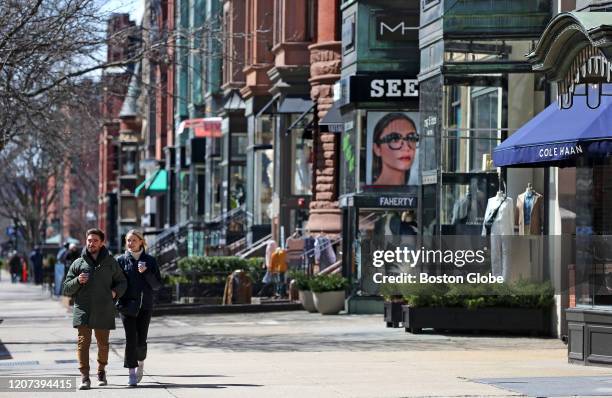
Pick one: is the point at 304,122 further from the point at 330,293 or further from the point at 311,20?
the point at 330,293

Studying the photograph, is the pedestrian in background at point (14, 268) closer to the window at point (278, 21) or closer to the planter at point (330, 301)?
the window at point (278, 21)

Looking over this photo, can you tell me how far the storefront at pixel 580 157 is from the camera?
18578 millimetres

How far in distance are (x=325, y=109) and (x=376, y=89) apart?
18.1 ft

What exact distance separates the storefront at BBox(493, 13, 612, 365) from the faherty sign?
7928 millimetres

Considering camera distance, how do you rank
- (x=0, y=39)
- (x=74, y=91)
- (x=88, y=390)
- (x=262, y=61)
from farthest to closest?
(x=262, y=61) → (x=74, y=91) → (x=0, y=39) → (x=88, y=390)

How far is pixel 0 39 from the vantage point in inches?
1029

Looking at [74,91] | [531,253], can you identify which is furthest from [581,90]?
[74,91]

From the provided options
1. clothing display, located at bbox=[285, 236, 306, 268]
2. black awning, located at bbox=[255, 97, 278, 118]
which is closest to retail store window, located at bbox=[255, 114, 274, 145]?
black awning, located at bbox=[255, 97, 278, 118]

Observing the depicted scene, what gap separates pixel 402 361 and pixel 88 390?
495cm

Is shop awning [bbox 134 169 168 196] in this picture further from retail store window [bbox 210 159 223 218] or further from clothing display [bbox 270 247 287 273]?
clothing display [bbox 270 247 287 273]

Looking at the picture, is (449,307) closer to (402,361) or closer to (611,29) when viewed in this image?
(402,361)

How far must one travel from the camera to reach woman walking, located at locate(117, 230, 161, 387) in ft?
56.3

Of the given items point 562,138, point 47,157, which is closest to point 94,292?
point 562,138

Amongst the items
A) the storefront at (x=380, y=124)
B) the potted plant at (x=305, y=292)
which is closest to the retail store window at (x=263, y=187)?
the potted plant at (x=305, y=292)
